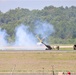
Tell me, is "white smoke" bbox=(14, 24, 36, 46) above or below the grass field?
above

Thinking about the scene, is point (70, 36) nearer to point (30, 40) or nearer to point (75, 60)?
point (30, 40)

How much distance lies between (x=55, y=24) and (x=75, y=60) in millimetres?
114149

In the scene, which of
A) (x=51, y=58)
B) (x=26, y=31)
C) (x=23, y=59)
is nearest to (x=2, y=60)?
(x=23, y=59)

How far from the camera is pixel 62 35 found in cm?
18812

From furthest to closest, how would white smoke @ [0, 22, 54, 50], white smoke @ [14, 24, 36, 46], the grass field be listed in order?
white smoke @ [14, 24, 36, 46]
white smoke @ [0, 22, 54, 50]
the grass field

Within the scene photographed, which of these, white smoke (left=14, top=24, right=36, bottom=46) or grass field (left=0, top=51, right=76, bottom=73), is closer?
grass field (left=0, top=51, right=76, bottom=73)

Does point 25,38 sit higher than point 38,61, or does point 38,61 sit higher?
point 25,38

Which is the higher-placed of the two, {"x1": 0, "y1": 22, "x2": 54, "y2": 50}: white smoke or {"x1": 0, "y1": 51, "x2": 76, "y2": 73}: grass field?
{"x1": 0, "y1": 22, "x2": 54, "y2": 50}: white smoke

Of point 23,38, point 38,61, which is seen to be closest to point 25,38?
point 23,38

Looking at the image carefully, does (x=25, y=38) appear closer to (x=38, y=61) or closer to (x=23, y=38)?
(x=23, y=38)

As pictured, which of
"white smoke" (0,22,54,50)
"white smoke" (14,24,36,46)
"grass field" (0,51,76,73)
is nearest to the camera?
"grass field" (0,51,76,73)

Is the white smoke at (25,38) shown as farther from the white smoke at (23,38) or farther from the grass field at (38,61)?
the grass field at (38,61)

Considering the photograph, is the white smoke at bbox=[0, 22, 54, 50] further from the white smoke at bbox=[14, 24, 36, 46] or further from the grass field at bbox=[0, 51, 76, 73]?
the grass field at bbox=[0, 51, 76, 73]

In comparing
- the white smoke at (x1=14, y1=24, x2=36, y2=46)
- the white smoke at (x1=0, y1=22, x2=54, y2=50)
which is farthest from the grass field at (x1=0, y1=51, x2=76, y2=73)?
the white smoke at (x1=14, y1=24, x2=36, y2=46)
